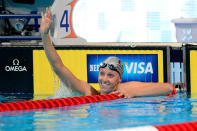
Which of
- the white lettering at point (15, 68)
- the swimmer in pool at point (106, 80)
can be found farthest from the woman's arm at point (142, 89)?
the white lettering at point (15, 68)

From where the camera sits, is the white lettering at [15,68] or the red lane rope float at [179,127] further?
the white lettering at [15,68]

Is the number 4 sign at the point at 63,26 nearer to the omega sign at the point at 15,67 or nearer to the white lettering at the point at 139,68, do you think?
the omega sign at the point at 15,67

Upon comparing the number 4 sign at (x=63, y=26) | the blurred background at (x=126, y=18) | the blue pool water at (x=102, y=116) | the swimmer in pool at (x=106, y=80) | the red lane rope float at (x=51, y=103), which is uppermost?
the blurred background at (x=126, y=18)

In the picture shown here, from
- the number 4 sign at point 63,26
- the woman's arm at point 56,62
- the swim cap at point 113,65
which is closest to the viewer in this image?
the woman's arm at point 56,62

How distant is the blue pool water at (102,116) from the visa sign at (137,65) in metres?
2.00

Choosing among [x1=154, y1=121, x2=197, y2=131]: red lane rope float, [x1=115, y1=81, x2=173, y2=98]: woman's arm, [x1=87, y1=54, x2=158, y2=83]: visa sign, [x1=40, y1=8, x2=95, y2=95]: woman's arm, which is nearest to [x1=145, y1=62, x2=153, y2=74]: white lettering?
[x1=87, y1=54, x2=158, y2=83]: visa sign

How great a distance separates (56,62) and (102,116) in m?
1.34

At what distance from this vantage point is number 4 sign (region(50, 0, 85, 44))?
7727 millimetres

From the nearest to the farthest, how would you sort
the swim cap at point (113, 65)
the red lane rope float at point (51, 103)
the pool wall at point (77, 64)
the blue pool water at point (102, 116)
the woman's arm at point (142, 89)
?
the blue pool water at point (102, 116), the red lane rope float at point (51, 103), the swim cap at point (113, 65), the woman's arm at point (142, 89), the pool wall at point (77, 64)

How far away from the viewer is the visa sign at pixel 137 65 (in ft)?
23.6

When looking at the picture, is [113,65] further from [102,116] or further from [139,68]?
[139,68]

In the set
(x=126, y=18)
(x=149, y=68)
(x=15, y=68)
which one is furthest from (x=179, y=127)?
(x=126, y=18)

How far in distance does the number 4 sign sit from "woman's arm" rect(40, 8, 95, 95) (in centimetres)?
232

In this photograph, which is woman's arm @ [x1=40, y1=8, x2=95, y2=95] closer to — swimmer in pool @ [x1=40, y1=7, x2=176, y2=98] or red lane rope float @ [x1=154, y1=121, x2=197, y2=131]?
swimmer in pool @ [x1=40, y1=7, x2=176, y2=98]
